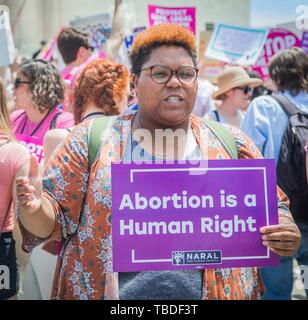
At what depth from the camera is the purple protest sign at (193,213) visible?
166 centimetres

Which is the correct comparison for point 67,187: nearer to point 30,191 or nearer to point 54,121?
point 30,191

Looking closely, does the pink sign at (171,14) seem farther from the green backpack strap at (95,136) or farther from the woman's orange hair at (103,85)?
the green backpack strap at (95,136)

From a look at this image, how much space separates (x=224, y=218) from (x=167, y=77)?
49 centimetres

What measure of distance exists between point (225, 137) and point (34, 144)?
1539 millimetres

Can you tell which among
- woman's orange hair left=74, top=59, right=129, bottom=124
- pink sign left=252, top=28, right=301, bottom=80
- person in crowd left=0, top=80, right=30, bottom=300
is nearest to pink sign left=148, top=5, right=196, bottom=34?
pink sign left=252, top=28, right=301, bottom=80

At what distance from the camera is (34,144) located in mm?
3090

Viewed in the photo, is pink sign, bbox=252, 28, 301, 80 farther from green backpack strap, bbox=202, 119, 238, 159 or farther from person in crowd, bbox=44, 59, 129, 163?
green backpack strap, bbox=202, 119, 238, 159

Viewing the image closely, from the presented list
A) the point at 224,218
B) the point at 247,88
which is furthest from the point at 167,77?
the point at 247,88

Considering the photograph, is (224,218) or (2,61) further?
(2,61)

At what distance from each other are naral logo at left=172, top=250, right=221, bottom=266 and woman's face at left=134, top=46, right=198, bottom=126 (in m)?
0.42

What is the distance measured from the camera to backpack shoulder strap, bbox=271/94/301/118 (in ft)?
9.53

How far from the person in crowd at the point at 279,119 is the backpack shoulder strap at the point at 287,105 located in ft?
0.05

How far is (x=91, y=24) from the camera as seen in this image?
5.86 metres
